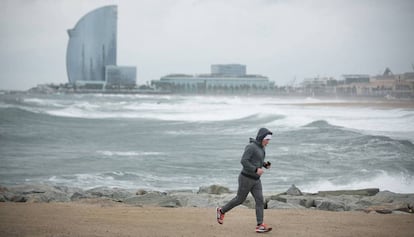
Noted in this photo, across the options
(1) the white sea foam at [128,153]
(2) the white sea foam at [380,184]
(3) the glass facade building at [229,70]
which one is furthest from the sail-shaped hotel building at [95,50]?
(2) the white sea foam at [380,184]

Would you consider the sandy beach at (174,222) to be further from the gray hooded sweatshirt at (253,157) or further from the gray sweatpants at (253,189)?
the gray hooded sweatshirt at (253,157)

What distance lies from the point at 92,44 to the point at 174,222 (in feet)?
306

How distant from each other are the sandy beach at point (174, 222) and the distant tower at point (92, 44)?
84975mm

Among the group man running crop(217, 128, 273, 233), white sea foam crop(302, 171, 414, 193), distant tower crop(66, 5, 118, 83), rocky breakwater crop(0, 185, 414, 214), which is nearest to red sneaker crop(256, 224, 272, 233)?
man running crop(217, 128, 273, 233)

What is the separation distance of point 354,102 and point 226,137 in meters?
7.58

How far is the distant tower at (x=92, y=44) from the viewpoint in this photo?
91.2 metres

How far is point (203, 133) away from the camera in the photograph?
64.6ft

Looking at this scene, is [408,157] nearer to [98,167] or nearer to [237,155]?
[237,155]

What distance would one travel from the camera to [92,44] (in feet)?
312

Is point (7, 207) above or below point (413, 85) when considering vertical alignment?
below

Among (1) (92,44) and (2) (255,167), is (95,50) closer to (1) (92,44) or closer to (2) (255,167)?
(1) (92,44)

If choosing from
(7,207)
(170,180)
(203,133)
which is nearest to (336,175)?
(170,180)

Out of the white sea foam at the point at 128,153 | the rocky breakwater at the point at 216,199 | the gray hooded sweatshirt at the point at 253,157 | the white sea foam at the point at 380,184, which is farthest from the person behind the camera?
the white sea foam at the point at 128,153

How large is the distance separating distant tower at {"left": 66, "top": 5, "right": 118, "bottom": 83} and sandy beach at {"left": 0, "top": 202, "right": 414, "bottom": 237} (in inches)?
3345
